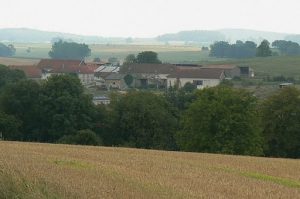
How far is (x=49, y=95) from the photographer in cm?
6091

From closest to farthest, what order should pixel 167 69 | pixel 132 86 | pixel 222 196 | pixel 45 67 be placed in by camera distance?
pixel 222 196 → pixel 132 86 → pixel 167 69 → pixel 45 67

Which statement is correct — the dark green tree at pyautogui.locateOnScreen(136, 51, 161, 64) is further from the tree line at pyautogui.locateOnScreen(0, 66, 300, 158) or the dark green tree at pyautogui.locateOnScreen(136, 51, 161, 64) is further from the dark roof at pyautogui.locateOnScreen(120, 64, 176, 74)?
the tree line at pyautogui.locateOnScreen(0, 66, 300, 158)

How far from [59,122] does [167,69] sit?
71.9m

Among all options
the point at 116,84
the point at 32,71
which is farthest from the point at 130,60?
the point at 116,84

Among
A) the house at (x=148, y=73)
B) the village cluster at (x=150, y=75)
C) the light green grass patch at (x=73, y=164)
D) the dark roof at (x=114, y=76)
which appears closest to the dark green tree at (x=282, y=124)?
the light green grass patch at (x=73, y=164)

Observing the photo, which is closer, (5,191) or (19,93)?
(5,191)

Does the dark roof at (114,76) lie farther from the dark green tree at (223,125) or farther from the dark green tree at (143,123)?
the dark green tree at (223,125)

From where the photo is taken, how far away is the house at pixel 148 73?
12188 centimetres

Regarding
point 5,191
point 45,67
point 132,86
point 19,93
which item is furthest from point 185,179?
point 45,67

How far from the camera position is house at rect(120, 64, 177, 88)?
Answer: 12188cm

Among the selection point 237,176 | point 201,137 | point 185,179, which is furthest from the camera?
point 201,137

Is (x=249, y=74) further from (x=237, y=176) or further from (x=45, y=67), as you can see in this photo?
(x=237, y=176)

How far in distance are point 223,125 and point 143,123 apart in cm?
1270

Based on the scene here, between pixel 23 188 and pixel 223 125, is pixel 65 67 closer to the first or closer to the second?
pixel 223 125
